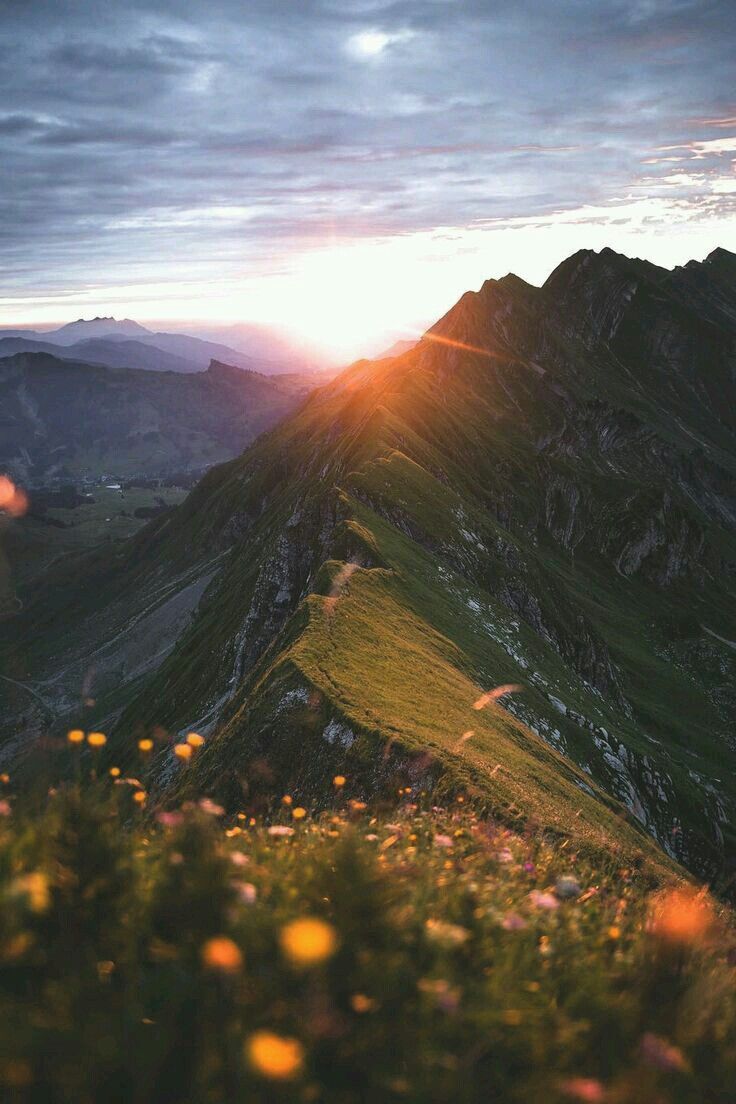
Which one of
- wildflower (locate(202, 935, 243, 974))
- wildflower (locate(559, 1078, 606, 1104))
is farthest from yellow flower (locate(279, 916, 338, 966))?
wildflower (locate(559, 1078, 606, 1104))

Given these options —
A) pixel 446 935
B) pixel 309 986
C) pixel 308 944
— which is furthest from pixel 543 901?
pixel 308 944

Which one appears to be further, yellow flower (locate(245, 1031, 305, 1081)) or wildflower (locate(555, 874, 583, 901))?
wildflower (locate(555, 874, 583, 901))

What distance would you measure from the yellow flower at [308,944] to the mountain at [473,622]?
424 centimetres

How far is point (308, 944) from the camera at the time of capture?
3174 millimetres

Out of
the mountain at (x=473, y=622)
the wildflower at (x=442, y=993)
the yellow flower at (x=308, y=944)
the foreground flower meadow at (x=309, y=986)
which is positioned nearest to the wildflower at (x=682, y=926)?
the foreground flower meadow at (x=309, y=986)

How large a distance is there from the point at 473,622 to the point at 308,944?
1481 inches

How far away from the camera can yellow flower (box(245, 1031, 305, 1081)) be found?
2.68 metres

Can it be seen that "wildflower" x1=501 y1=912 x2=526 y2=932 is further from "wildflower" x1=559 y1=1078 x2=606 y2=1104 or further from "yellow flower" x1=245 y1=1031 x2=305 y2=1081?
"yellow flower" x1=245 y1=1031 x2=305 y2=1081

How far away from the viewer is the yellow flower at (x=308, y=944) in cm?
312

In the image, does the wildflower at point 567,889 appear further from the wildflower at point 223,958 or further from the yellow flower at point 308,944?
the wildflower at point 223,958

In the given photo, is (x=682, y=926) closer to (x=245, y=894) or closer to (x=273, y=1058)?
(x=245, y=894)

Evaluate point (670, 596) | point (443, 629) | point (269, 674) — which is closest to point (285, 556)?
point (443, 629)

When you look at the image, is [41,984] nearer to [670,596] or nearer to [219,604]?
[219,604]

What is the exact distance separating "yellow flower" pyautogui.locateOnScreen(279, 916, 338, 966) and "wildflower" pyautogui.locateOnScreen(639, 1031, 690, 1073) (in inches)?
68.4
